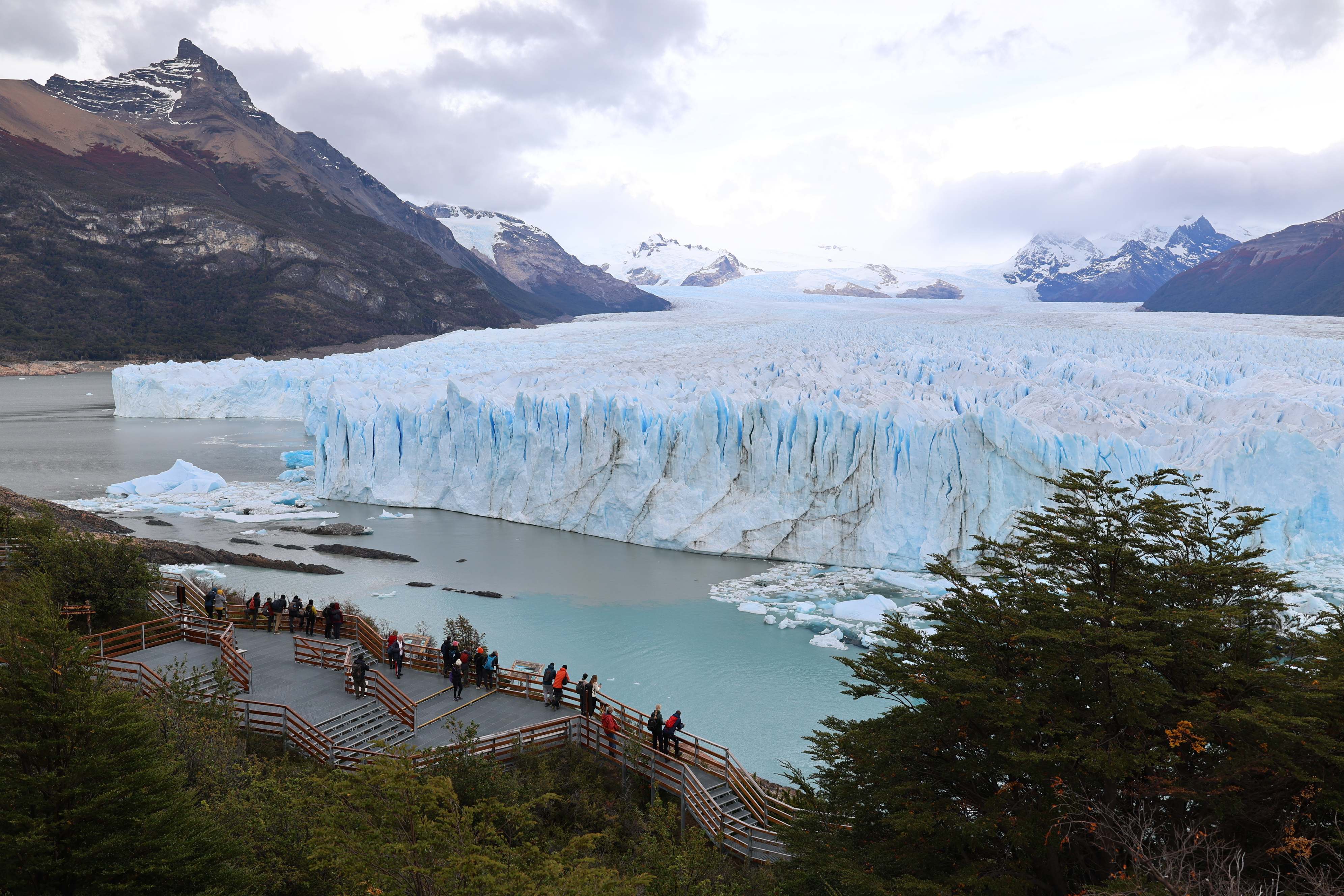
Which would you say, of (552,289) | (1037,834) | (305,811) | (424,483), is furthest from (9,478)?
(552,289)

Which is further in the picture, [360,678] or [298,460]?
[298,460]

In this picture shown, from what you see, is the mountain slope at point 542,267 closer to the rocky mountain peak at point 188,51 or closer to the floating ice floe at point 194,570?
the rocky mountain peak at point 188,51

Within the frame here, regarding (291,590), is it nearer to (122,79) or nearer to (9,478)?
(9,478)

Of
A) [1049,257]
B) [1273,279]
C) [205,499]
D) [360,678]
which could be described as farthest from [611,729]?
[1049,257]

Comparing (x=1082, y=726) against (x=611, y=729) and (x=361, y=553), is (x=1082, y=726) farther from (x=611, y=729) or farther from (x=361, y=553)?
(x=361, y=553)

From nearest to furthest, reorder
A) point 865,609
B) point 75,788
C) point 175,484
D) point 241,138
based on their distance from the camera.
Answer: point 75,788 → point 865,609 → point 175,484 → point 241,138

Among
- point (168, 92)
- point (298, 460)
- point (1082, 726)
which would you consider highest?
point (168, 92)

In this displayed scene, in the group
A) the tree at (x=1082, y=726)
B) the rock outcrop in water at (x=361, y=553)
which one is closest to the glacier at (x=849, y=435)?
the rock outcrop in water at (x=361, y=553)
